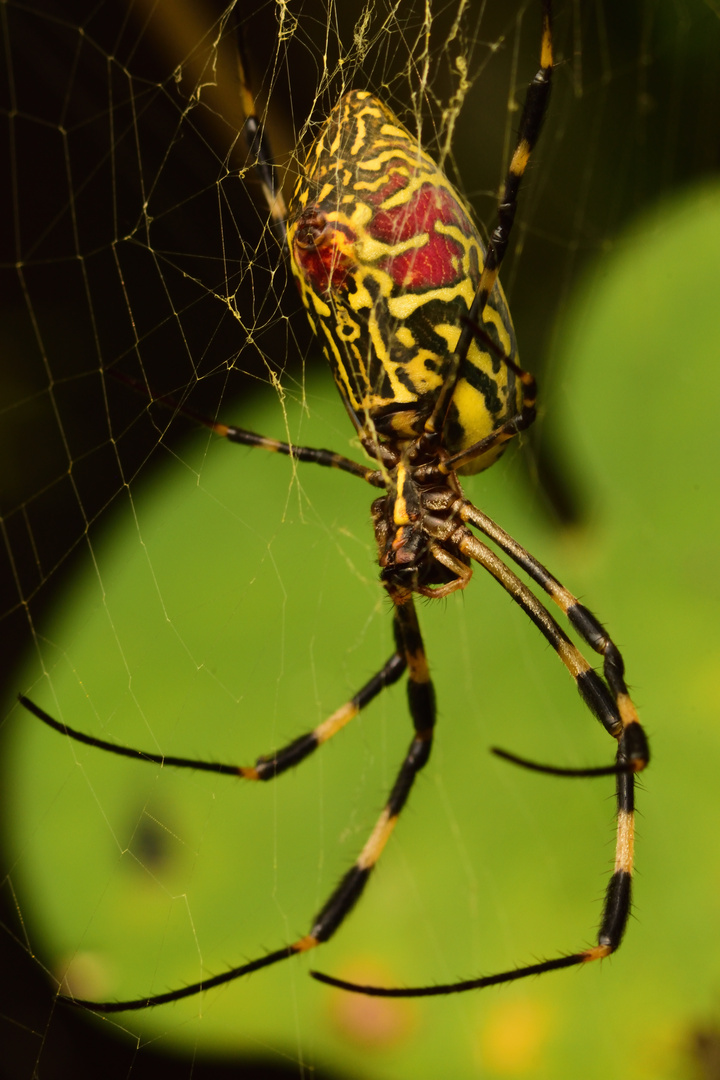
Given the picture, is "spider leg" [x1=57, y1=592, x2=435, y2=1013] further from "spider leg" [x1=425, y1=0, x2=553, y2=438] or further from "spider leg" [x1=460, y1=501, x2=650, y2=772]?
"spider leg" [x1=425, y1=0, x2=553, y2=438]

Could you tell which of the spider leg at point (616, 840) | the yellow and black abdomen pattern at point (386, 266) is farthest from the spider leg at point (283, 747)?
the yellow and black abdomen pattern at point (386, 266)

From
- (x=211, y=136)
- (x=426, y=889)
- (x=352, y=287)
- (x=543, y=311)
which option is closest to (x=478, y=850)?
(x=426, y=889)

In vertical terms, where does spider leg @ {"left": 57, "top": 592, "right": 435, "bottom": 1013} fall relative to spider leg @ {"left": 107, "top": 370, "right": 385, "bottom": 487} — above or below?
below

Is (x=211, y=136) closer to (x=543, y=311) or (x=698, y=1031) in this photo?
(x=543, y=311)

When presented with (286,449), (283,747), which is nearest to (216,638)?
(283,747)

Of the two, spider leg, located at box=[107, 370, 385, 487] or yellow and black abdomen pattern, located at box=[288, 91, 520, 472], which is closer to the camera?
yellow and black abdomen pattern, located at box=[288, 91, 520, 472]

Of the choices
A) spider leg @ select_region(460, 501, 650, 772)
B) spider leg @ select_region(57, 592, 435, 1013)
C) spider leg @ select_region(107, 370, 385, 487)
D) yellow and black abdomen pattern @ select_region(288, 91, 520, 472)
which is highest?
yellow and black abdomen pattern @ select_region(288, 91, 520, 472)

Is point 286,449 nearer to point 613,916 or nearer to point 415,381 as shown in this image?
point 415,381

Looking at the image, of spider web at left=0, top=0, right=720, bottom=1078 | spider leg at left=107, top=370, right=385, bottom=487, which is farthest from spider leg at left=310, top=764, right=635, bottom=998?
spider leg at left=107, top=370, right=385, bottom=487
